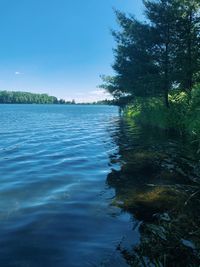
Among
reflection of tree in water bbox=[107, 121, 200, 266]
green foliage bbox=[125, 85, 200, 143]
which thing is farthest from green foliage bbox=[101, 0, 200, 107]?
reflection of tree in water bbox=[107, 121, 200, 266]

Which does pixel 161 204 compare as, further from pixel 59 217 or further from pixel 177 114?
pixel 177 114

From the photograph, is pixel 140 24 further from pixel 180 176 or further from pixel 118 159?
pixel 180 176

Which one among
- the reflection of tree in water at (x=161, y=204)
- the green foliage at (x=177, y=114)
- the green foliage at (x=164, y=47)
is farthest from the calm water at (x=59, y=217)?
the green foliage at (x=164, y=47)

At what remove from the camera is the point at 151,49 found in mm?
30422

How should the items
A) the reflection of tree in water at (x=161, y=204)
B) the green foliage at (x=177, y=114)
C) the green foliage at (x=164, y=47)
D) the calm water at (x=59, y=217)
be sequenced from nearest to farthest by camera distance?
the reflection of tree in water at (x=161, y=204) < the calm water at (x=59, y=217) < the green foliage at (x=177, y=114) < the green foliage at (x=164, y=47)

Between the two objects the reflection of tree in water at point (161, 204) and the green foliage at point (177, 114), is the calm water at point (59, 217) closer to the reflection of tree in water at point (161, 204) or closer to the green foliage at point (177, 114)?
the reflection of tree in water at point (161, 204)

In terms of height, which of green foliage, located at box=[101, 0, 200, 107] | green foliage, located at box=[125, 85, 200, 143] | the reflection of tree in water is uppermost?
green foliage, located at box=[101, 0, 200, 107]

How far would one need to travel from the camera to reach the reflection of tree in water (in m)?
5.51

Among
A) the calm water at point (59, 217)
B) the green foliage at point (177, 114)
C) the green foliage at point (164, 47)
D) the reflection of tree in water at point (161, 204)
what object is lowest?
the calm water at point (59, 217)

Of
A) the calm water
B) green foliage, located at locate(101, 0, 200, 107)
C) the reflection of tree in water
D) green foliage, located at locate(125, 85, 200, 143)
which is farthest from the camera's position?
green foliage, located at locate(101, 0, 200, 107)

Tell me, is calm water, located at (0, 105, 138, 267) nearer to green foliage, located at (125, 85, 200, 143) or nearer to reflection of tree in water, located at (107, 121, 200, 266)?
reflection of tree in water, located at (107, 121, 200, 266)

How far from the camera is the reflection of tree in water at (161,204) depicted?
5.51m

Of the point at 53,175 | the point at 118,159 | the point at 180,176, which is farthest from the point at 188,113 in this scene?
the point at 53,175

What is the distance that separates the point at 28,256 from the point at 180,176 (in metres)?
6.92
